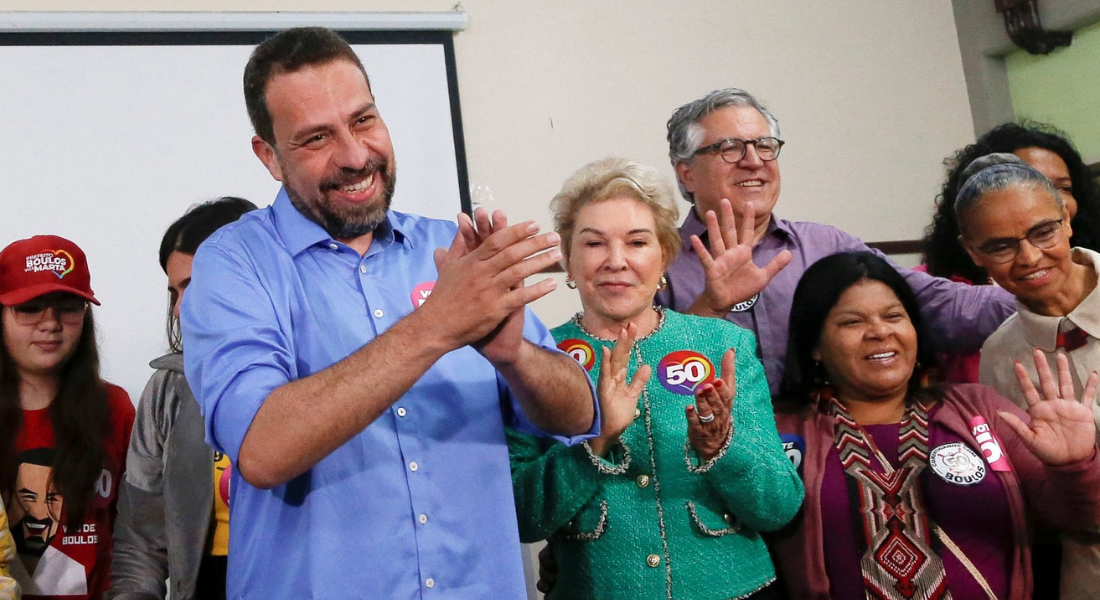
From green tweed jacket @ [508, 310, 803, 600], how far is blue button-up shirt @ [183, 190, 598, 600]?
370mm

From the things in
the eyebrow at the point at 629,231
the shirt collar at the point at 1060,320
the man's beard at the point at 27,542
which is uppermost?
the eyebrow at the point at 629,231

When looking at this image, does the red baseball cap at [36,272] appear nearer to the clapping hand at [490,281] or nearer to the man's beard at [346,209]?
the man's beard at [346,209]

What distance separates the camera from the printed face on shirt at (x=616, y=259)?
2.13 metres

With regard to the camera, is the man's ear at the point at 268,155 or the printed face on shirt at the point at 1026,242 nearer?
the man's ear at the point at 268,155

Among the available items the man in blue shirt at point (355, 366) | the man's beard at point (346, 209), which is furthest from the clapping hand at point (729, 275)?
the man's beard at point (346, 209)

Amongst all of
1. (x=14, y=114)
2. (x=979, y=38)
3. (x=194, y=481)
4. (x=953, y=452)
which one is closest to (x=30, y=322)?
(x=194, y=481)

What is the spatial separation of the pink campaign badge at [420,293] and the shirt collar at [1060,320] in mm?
1370

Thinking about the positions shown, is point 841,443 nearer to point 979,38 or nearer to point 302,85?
point 302,85

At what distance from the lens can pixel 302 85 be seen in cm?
156

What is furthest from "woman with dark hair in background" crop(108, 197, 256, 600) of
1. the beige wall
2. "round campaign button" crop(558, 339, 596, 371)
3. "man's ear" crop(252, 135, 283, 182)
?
the beige wall

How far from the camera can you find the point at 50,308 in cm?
252

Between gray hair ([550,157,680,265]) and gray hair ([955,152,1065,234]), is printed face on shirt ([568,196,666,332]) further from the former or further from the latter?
→ gray hair ([955,152,1065,234])

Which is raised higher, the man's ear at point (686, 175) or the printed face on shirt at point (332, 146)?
the man's ear at point (686, 175)

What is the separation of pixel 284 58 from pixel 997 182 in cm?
154
